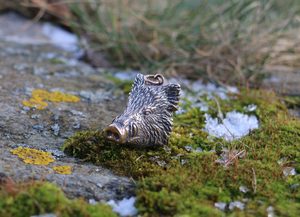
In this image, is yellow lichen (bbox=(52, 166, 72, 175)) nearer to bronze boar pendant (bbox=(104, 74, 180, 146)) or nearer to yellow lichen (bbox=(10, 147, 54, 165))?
yellow lichen (bbox=(10, 147, 54, 165))

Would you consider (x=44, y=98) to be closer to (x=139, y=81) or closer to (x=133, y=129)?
(x=139, y=81)

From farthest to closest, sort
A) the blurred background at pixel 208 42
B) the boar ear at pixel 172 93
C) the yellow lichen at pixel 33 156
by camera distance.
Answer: the blurred background at pixel 208 42 < the boar ear at pixel 172 93 < the yellow lichen at pixel 33 156

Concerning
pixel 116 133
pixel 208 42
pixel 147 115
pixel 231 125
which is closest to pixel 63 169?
pixel 116 133

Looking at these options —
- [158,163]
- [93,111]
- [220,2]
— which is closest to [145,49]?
[220,2]

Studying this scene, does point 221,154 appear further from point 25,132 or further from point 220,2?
point 220,2

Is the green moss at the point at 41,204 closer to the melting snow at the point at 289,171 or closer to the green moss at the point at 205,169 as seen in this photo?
the green moss at the point at 205,169

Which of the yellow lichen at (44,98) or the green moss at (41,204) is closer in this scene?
the green moss at (41,204)

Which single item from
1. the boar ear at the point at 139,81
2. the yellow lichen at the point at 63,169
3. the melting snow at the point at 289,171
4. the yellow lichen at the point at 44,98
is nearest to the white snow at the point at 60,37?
the yellow lichen at the point at 44,98

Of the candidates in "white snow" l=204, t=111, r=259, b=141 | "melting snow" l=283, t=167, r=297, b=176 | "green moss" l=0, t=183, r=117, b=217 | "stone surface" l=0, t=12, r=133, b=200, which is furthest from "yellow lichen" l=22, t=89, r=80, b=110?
"melting snow" l=283, t=167, r=297, b=176
